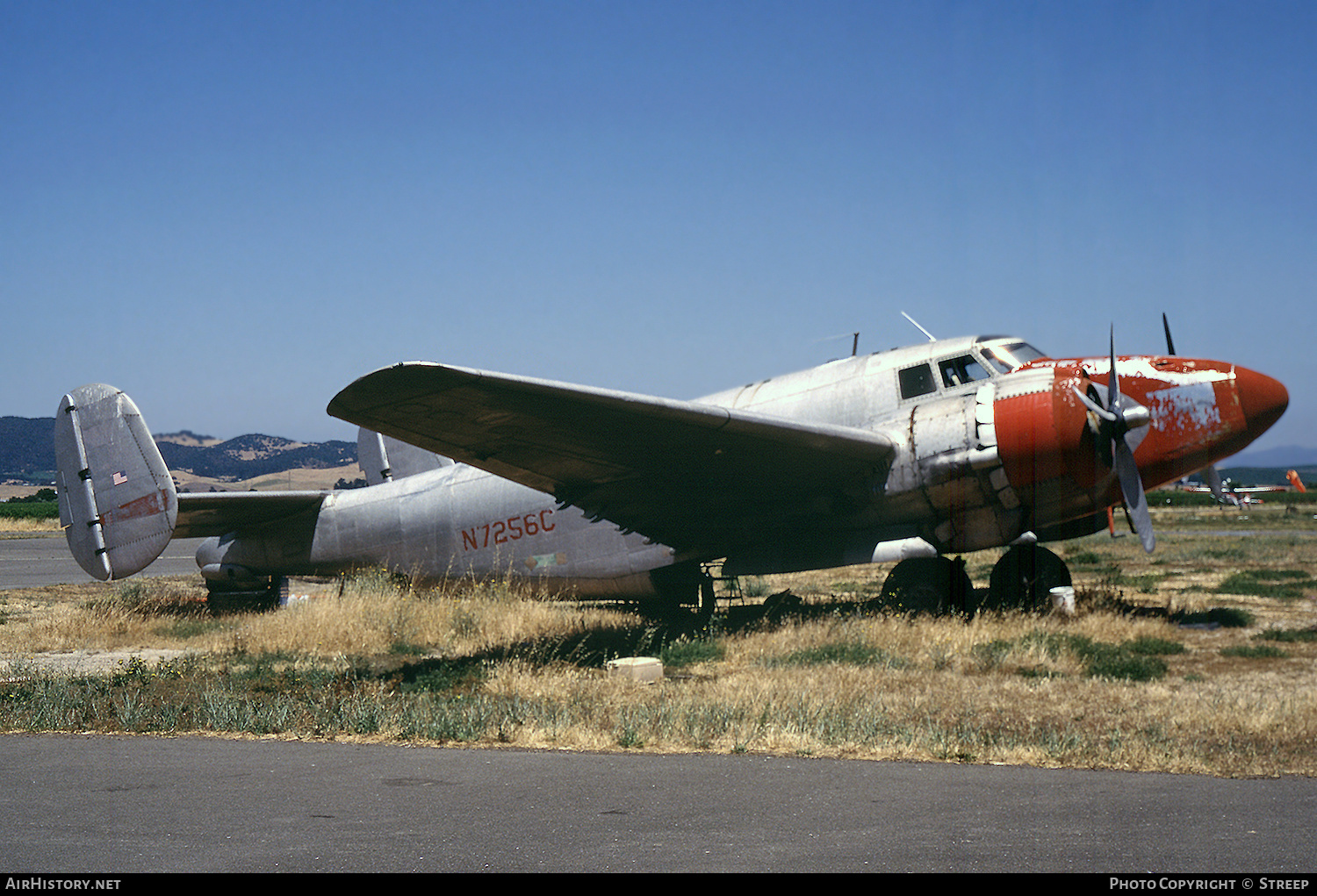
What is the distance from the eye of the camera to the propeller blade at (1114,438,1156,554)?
36.6 ft

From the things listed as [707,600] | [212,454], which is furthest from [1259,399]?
[212,454]

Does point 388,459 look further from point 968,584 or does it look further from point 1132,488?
point 1132,488

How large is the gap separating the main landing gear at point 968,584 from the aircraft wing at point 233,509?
31.0ft

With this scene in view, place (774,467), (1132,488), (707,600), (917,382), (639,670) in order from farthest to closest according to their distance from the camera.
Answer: (707,600) → (917,382) → (774,467) → (1132,488) → (639,670)

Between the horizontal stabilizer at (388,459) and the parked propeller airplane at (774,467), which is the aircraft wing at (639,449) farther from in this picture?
the horizontal stabilizer at (388,459)

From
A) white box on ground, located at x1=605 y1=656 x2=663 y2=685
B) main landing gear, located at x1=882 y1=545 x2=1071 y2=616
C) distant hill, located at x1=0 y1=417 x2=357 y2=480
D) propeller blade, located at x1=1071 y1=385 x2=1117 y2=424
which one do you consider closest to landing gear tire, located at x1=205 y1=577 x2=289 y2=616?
white box on ground, located at x1=605 y1=656 x2=663 y2=685

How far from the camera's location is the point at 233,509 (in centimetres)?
1558

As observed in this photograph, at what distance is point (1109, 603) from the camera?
14023mm

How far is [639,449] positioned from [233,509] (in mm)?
8013

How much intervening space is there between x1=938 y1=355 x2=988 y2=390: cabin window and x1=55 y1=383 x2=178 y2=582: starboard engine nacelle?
34.0 feet

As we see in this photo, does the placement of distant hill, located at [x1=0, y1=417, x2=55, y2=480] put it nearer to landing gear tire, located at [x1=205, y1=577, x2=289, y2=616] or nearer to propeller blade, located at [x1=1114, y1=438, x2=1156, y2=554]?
landing gear tire, located at [x1=205, y1=577, x2=289, y2=616]

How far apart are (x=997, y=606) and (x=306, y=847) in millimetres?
10768

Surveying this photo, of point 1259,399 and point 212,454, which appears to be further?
point 212,454

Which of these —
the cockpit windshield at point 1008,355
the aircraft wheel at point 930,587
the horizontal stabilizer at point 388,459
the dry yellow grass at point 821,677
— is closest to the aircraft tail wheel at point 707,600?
the dry yellow grass at point 821,677
